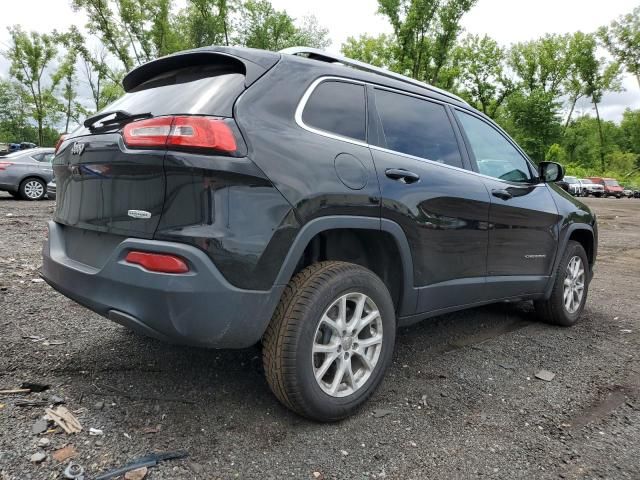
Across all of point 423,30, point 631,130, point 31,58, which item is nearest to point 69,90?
point 31,58

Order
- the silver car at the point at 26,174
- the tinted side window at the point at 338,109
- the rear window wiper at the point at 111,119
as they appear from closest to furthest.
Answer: the rear window wiper at the point at 111,119
the tinted side window at the point at 338,109
the silver car at the point at 26,174

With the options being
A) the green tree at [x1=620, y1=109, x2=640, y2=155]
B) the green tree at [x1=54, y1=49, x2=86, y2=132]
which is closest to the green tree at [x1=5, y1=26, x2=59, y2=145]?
the green tree at [x1=54, y1=49, x2=86, y2=132]

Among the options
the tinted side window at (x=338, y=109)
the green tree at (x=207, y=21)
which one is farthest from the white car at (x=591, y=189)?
the tinted side window at (x=338, y=109)

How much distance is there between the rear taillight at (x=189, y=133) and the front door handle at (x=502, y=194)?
2143mm

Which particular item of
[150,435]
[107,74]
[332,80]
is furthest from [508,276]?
[107,74]

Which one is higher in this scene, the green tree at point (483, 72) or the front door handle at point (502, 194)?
the green tree at point (483, 72)

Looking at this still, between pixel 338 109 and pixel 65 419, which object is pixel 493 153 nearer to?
pixel 338 109

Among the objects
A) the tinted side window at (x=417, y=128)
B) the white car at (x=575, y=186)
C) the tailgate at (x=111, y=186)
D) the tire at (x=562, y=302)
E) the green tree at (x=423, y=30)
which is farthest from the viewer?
the white car at (x=575, y=186)

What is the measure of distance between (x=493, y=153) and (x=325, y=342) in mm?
2250

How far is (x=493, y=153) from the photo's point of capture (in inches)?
150

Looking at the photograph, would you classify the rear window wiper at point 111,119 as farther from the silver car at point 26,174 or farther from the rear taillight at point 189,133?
the silver car at point 26,174

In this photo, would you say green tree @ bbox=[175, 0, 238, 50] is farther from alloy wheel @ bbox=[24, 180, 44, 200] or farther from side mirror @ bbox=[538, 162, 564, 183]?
side mirror @ bbox=[538, 162, 564, 183]

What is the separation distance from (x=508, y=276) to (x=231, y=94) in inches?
98.6

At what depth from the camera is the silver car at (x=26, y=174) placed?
13.2 metres
